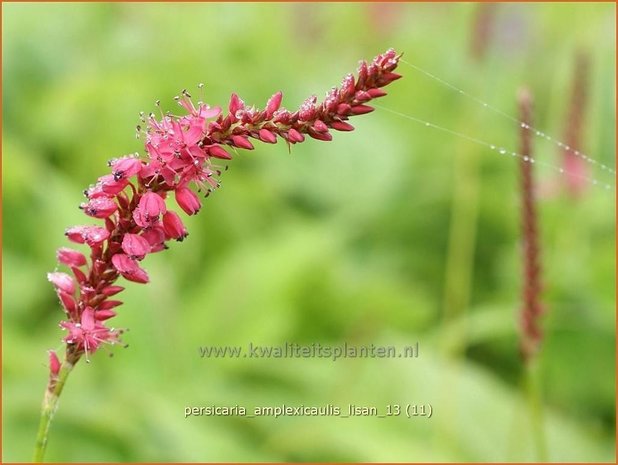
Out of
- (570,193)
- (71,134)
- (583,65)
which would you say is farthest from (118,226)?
(71,134)

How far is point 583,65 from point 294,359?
3.72 ft

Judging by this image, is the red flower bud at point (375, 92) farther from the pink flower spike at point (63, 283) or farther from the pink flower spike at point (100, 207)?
the pink flower spike at point (63, 283)

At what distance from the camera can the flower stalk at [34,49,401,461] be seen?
0.68 metres

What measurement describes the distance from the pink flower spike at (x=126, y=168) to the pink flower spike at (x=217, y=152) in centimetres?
6

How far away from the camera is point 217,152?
2.34ft

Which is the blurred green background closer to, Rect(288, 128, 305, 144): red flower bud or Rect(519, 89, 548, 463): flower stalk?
Rect(519, 89, 548, 463): flower stalk

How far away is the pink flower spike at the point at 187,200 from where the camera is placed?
2.35ft

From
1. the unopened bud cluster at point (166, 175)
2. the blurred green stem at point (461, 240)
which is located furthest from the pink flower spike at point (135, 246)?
the blurred green stem at point (461, 240)

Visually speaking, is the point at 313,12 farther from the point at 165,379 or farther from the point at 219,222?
the point at 165,379

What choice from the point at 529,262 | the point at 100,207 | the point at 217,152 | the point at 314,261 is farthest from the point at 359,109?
the point at 314,261

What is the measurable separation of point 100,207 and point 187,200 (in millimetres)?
71

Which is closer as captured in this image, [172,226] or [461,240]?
[172,226]

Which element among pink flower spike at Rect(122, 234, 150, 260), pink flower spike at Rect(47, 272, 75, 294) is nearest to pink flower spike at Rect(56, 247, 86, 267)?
pink flower spike at Rect(47, 272, 75, 294)

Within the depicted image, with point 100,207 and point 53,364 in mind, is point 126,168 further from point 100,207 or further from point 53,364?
point 53,364
